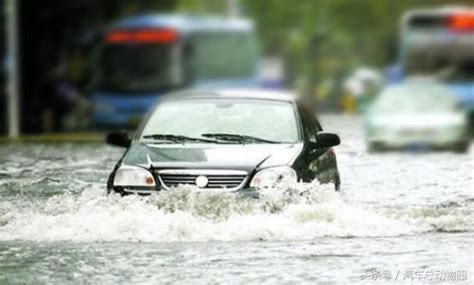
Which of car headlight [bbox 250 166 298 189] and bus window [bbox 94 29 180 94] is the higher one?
car headlight [bbox 250 166 298 189]

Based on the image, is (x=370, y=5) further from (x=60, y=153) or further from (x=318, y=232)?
(x=318, y=232)

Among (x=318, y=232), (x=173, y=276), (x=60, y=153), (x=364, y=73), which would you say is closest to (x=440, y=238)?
(x=318, y=232)

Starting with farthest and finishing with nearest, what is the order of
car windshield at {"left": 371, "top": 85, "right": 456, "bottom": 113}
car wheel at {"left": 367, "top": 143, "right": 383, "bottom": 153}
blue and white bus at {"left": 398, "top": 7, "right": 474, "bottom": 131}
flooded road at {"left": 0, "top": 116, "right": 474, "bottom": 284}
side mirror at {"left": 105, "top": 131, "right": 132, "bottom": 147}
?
blue and white bus at {"left": 398, "top": 7, "right": 474, "bottom": 131}, car windshield at {"left": 371, "top": 85, "right": 456, "bottom": 113}, car wheel at {"left": 367, "top": 143, "right": 383, "bottom": 153}, side mirror at {"left": 105, "top": 131, "right": 132, "bottom": 147}, flooded road at {"left": 0, "top": 116, "right": 474, "bottom": 284}

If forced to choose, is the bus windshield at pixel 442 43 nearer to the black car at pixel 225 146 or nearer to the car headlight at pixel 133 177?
the black car at pixel 225 146

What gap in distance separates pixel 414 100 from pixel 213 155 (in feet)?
58.2

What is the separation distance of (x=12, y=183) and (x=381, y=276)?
1001 centimetres

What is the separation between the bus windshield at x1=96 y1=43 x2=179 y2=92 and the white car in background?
1060cm

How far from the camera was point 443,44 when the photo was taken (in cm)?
3928

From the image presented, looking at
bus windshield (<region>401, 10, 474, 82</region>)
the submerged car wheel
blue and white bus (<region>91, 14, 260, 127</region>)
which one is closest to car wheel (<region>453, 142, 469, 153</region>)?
the submerged car wheel

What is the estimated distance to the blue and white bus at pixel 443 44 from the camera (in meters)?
39.1

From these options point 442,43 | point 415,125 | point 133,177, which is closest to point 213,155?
point 133,177

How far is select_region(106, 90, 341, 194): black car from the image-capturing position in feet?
45.2

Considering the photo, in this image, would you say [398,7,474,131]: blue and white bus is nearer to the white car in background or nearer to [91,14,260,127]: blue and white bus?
[91,14,260,127]: blue and white bus

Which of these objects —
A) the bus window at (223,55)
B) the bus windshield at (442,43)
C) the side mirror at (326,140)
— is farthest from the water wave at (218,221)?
the bus window at (223,55)
